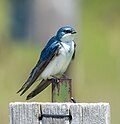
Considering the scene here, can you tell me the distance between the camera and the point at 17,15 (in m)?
8.71

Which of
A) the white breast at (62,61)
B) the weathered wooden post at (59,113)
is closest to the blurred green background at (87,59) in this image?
the white breast at (62,61)

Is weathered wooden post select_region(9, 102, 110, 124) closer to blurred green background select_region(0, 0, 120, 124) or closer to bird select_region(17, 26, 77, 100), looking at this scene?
bird select_region(17, 26, 77, 100)

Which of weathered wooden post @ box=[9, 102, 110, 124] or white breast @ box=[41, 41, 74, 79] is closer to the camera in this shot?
weathered wooden post @ box=[9, 102, 110, 124]

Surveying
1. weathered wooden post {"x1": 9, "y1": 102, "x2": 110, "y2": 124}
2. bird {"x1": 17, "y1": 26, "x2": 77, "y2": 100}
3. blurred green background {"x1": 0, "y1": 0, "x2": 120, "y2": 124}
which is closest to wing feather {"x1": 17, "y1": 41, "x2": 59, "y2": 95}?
bird {"x1": 17, "y1": 26, "x2": 77, "y2": 100}

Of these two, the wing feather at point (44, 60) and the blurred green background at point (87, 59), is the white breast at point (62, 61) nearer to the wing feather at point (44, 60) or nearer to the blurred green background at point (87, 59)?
the wing feather at point (44, 60)

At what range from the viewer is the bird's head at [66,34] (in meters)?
3.08

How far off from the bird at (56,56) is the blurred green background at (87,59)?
272 cm

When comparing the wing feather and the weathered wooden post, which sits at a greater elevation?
the wing feather

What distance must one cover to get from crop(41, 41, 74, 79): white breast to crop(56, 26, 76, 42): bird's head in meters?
0.03

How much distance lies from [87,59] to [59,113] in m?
8.21

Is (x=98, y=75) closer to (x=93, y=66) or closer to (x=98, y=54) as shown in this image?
(x=93, y=66)

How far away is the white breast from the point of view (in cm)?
318
